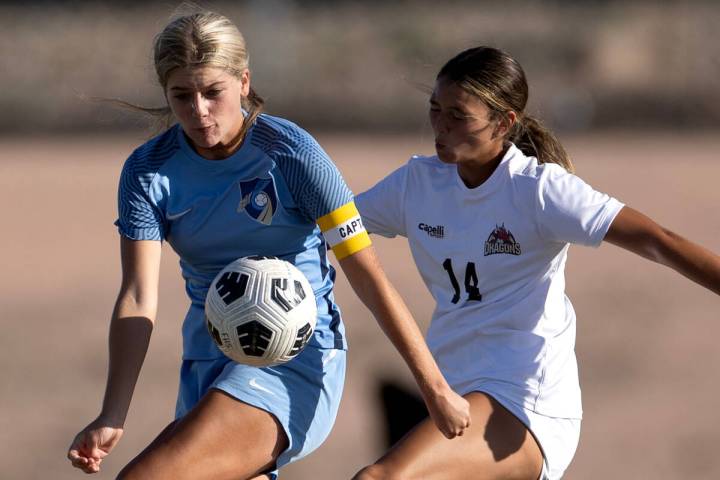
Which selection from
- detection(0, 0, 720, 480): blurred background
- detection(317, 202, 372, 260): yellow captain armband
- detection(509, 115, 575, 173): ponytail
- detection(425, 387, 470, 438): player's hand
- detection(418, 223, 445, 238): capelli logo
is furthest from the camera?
detection(0, 0, 720, 480): blurred background

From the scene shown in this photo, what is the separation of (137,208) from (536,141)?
1.50 m

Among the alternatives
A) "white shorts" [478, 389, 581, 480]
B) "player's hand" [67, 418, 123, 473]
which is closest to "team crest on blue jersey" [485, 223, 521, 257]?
"white shorts" [478, 389, 581, 480]

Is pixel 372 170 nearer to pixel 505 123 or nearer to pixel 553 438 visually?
pixel 505 123

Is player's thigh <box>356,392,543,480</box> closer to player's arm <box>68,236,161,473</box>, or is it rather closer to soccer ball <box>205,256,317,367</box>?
soccer ball <box>205,256,317,367</box>

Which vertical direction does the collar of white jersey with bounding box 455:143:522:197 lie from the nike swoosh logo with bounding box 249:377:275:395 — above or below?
above

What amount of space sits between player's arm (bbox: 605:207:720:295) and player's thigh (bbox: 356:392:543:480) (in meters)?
0.68

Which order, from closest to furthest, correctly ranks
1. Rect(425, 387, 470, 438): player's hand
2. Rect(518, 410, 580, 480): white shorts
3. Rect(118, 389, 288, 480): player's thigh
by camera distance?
Rect(118, 389, 288, 480): player's thigh, Rect(425, 387, 470, 438): player's hand, Rect(518, 410, 580, 480): white shorts

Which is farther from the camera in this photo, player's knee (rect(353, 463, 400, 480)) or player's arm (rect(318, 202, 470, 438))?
player's knee (rect(353, 463, 400, 480))

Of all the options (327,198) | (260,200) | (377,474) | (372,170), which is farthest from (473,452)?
(372,170)

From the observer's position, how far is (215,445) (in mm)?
3814

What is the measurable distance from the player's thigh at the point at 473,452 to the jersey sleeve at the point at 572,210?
0.59 m

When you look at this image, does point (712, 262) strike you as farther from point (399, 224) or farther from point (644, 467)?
point (644, 467)

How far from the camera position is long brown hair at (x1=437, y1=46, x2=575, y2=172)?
4.49 meters

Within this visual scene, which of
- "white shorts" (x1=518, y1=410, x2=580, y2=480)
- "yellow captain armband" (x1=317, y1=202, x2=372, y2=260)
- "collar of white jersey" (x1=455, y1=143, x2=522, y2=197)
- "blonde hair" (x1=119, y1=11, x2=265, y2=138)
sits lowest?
"white shorts" (x1=518, y1=410, x2=580, y2=480)
